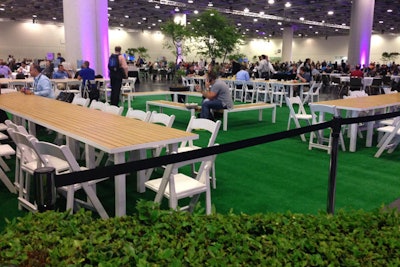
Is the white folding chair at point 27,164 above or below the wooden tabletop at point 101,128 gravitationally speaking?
below

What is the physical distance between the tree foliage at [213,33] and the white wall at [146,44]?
11585 millimetres

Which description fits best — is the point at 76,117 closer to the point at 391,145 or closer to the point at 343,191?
the point at 343,191

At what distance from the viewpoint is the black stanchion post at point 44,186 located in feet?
5.12

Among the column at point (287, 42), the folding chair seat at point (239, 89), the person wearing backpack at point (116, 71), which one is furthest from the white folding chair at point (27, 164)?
the column at point (287, 42)

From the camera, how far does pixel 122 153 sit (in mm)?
3234

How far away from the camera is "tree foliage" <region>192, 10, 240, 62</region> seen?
492 inches

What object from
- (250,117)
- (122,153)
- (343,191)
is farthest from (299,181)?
(250,117)

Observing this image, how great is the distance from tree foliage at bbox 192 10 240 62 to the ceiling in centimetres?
1327

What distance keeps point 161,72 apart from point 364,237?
2475 cm

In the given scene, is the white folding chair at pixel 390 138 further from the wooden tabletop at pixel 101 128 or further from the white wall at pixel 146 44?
the white wall at pixel 146 44

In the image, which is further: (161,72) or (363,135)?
(161,72)

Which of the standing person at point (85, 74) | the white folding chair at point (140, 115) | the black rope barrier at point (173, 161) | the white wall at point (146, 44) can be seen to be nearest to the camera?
the black rope barrier at point (173, 161)

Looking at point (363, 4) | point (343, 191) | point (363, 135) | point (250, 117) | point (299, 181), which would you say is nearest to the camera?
point (343, 191)

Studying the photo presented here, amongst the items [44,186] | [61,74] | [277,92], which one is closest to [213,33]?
[277,92]
